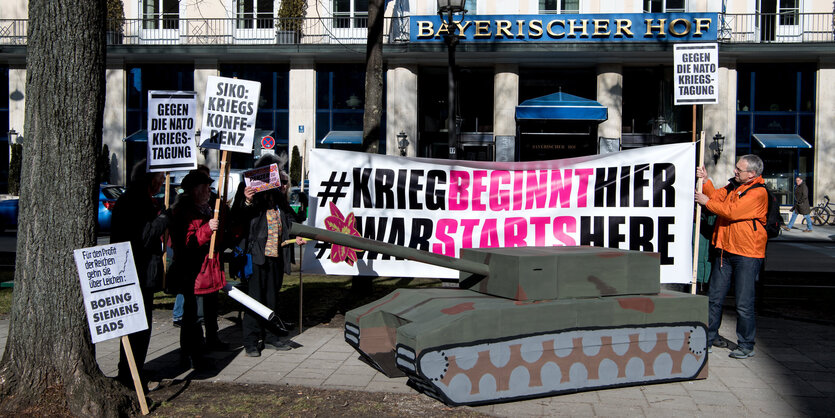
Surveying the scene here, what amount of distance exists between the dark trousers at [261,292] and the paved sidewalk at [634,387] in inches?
9.1

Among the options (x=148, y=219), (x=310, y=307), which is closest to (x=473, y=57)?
(x=310, y=307)

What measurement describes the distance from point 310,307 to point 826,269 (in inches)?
436

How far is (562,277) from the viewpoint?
5.86 meters

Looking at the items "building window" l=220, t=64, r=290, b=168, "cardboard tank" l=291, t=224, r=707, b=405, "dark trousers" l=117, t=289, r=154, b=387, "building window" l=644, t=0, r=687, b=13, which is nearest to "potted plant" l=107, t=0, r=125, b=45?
"building window" l=220, t=64, r=290, b=168

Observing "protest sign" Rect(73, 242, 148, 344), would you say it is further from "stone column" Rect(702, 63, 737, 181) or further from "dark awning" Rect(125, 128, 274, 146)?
"stone column" Rect(702, 63, 737, 181)

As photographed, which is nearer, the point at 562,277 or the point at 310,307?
the point at 562,277

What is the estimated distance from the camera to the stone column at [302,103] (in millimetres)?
29938

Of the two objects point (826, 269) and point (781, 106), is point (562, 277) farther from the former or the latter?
point (781, 106)

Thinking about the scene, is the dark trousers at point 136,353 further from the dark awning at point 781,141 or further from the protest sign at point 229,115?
the dark awning at point 781,141

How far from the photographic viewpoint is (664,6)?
28.8m

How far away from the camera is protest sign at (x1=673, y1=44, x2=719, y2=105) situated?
791cm

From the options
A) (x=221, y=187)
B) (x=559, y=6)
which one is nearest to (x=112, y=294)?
(x=221, y=187)

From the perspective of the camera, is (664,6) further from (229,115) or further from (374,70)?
(229,115)

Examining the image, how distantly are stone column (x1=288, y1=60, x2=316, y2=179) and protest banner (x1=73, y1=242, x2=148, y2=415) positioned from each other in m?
24.8
